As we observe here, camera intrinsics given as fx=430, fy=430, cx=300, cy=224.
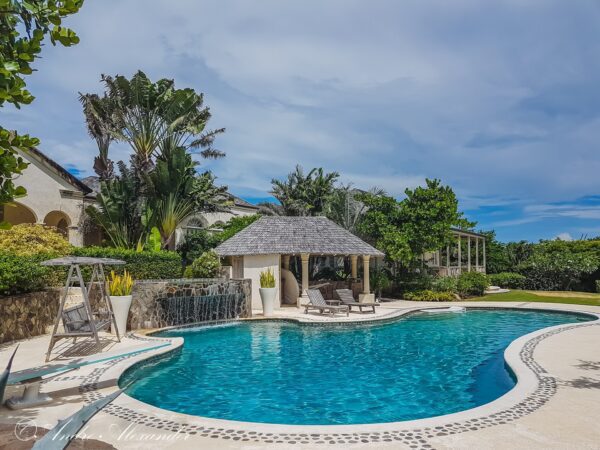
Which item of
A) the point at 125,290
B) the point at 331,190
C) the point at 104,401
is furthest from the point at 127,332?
the point at 331,190

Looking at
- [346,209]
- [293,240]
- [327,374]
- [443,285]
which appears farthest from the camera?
[346,209]

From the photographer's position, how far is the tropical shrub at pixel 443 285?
2723 cm

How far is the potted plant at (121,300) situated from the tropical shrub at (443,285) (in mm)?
19371

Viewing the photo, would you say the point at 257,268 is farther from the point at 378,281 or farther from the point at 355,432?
the point at 355,432

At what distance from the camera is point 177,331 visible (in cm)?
1575

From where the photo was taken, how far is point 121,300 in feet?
44.6

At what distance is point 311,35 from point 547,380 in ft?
35.6

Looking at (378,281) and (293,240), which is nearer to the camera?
(293,240)

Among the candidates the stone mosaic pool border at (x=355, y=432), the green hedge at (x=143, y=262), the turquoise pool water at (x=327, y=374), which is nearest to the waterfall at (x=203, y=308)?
the turquoise pool water at (x=327, y=374)

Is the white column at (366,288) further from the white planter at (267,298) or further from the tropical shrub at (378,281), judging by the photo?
the white planter at (267,298)

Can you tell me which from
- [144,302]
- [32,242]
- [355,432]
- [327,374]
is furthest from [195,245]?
[355,432]

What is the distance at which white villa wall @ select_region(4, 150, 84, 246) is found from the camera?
899 inches

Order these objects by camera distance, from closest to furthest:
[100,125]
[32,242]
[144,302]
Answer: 1. [144,302]
2. [32,242]
3. [100,125]

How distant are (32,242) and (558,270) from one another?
32.7 metres
